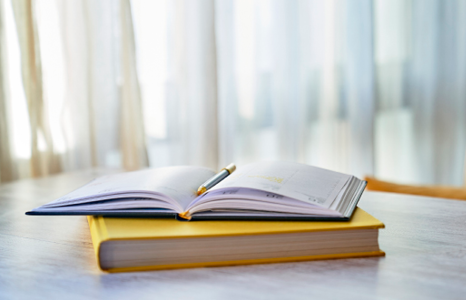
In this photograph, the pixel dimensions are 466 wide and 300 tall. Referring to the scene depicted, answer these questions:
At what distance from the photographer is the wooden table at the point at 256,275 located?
41 cm

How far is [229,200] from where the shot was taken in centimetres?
52

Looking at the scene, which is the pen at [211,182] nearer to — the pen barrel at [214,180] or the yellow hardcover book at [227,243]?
the pen barrel at [214,180]

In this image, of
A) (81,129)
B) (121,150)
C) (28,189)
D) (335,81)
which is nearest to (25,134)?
(81,129)

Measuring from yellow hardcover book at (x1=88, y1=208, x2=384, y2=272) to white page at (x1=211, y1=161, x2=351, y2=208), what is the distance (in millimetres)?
41

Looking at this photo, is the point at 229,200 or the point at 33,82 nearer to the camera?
the point at 229,200

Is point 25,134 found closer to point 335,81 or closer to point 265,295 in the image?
point 335,81

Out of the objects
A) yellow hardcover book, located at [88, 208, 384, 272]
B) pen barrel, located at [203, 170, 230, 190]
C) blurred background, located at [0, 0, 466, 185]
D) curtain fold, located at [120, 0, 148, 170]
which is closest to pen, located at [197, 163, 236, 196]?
Result: pen barrel, located at [203, 170, 230, 190]

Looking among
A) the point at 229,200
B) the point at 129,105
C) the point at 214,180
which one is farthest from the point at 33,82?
the point at 229,200

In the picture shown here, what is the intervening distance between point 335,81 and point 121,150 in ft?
4.05

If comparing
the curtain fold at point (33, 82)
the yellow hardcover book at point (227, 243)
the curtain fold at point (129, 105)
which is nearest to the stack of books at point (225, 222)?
the yellow hardcover book at point (227, 243)

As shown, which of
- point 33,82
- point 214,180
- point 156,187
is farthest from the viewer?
point 33,82

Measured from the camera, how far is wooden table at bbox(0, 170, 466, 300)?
0.41 meters

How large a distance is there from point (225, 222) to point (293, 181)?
116mm

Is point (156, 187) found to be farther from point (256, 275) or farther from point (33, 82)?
point (33, 82)
